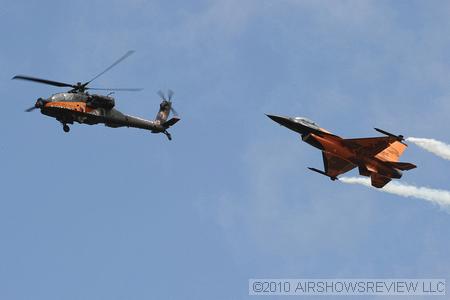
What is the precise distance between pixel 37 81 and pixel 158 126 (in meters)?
14.7

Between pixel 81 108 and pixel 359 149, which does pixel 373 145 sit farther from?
pixel 81 108

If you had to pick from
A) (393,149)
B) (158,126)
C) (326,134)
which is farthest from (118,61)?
(393,149)

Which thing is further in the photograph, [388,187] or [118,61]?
[388,187]

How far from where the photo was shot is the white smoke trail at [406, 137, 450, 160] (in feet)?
294

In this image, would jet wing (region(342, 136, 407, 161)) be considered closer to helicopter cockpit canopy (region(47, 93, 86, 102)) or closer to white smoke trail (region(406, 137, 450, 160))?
white smoke trail (region(406, 137, 450, 160))

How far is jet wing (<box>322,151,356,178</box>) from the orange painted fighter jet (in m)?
2.77

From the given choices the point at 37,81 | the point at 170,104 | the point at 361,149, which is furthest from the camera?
the point at 170,104

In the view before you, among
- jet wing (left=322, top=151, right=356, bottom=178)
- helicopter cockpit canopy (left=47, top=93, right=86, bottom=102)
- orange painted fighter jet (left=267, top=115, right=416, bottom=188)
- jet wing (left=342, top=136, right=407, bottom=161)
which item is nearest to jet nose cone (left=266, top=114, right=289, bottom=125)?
orange painted fighter jet (left=267, top=115, right=416, bottom=188)

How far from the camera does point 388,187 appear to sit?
309ft

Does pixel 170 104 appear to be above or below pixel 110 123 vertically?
above

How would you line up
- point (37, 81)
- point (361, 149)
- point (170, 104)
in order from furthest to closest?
point (170, 104), point (361, 149), point (37, 81)

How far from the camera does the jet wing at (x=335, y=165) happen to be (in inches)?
3720

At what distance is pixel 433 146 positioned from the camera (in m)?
89.9

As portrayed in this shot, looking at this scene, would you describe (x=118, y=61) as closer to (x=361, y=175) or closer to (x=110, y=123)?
(x=110, y=123)
